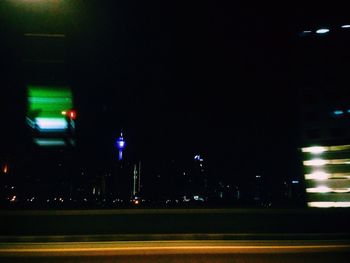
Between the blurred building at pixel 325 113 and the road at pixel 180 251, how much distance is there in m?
3.54

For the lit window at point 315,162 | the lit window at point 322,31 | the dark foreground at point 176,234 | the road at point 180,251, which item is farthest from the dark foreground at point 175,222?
the lit window at point 322,31

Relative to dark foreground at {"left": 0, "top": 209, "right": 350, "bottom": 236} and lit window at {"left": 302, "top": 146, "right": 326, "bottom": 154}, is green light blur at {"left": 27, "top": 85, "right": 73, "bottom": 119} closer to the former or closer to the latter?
dark foreground at {"left": 0, "top": 209, "right": 350, "bottom": 236}

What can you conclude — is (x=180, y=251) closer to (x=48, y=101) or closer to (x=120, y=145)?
(x=48, y=101)

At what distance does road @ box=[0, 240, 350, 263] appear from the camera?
7.91 meters

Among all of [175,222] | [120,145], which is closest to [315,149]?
[175,222]

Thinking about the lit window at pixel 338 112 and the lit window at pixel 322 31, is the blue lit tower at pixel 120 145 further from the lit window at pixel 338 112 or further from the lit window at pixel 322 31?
the lit window at pixel 338 112

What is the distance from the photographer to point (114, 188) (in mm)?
27547

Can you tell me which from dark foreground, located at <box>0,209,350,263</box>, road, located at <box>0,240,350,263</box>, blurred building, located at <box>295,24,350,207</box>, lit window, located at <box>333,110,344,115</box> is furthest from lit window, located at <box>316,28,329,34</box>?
road, located at <box>0,240,350,263</box>

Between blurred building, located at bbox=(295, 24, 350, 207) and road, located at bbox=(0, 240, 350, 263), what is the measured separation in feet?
11.6

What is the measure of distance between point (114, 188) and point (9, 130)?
9.99 m

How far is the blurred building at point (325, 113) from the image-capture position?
13.4 metres

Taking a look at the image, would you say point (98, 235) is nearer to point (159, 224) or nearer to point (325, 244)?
point (159, 224)

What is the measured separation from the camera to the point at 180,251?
880 centimetres

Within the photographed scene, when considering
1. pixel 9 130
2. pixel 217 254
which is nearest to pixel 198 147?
pixel 9 130
